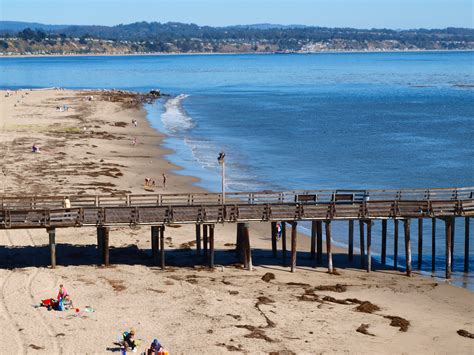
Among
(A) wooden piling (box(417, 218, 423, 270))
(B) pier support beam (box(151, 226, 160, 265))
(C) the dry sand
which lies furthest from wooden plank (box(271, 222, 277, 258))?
(A) wooden piling (box(417, 218, 423, 270))

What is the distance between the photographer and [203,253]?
37.3m

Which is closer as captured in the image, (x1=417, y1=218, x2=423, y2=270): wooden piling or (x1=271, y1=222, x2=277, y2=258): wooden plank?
(x1=271, y1=222, x2=277, y2=258): wooden plank

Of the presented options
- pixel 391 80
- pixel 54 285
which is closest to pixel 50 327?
pixel 54 285

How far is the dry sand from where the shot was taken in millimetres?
26219

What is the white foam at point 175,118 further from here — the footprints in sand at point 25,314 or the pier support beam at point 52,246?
the footprints in sand at point 25,314

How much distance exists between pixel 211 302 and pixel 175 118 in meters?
72.5

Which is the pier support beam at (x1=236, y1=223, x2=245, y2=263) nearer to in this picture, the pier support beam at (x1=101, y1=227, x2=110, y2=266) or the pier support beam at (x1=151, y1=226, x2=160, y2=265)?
the pier support beam at (x1=151, y1=226, x2=160, y2=265)

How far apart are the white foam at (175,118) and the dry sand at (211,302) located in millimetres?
43268

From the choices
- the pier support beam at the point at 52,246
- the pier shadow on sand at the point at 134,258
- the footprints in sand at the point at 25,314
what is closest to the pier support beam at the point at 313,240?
the pier shadow on sand at the point at 134,258

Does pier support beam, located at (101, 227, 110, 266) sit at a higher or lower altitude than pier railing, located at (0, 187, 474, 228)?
lower

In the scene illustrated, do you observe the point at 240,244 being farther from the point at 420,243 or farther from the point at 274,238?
the point at 420,243

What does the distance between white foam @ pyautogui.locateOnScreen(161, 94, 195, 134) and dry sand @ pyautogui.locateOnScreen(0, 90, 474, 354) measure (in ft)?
142

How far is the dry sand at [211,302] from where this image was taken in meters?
26.2

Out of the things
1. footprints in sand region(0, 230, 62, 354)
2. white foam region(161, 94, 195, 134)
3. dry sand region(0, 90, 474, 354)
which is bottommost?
dry sand region(0, 90, 474, 354)
